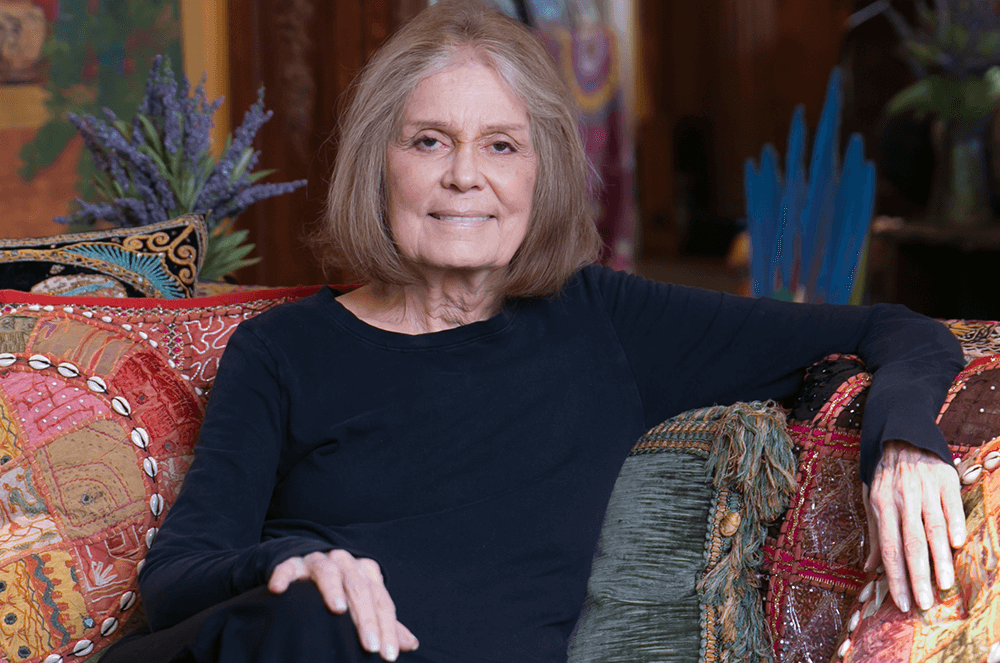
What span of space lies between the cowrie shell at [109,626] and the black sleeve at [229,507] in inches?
8.7

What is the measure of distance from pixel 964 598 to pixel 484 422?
617 millimetres

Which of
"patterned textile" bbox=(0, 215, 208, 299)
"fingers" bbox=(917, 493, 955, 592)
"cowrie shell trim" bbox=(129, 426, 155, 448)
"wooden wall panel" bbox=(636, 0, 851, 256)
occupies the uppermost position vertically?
"wooden wall panel" bbox=(636, 0, 851, 256)

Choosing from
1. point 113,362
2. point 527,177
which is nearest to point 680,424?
point 527,177

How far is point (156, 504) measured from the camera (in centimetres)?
130

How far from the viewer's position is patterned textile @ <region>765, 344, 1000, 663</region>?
1.09 meters

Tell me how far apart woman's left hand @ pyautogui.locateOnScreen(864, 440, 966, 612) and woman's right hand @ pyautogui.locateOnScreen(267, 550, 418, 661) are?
1.64 ft

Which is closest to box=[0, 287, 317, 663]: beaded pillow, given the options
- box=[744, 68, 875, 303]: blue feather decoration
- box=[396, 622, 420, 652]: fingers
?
box=[396, 622, 420, 652]: fingers

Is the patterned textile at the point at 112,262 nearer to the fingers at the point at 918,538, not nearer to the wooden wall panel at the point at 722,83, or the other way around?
the fingers at the point at 918,538

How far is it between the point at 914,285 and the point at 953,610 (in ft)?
10.2

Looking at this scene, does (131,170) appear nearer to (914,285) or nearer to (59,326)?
(59,326)

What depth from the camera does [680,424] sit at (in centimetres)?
133

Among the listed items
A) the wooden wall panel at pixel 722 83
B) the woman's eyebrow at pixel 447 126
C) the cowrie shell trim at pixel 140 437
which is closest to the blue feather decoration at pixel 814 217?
the woman's eyebrow at pixel 447 126

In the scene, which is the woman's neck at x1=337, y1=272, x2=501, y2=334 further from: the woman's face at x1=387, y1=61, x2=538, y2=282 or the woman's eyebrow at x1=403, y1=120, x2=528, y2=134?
the woman's eyebrow at x1=403, y1=120, x2=528, y2=134

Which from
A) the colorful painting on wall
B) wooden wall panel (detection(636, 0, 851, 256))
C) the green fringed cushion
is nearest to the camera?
the green fringed cushion
